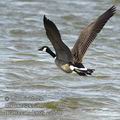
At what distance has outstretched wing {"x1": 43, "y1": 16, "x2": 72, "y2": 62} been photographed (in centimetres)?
870

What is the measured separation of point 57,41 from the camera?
353 inches

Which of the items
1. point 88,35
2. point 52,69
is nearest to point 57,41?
point 88,35

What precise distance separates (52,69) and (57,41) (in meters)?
2.71

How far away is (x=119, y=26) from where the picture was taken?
15.0 m

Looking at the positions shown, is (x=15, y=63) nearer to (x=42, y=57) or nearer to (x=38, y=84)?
(x=42, y=57)

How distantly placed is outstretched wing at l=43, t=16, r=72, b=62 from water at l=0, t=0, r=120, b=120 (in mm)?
640

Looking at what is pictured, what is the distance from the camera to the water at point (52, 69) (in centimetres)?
917

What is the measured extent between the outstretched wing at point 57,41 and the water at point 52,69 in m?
0.64

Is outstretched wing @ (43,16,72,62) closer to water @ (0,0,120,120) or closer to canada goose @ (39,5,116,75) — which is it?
canada goose @ (39,5,116,75)

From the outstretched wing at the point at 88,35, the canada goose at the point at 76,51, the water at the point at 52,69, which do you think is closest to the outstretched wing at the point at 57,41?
the canada goose at the point at 76,51

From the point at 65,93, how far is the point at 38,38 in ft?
12.9

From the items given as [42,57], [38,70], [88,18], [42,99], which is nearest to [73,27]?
[88,18]

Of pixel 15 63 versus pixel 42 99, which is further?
pixel 15 63

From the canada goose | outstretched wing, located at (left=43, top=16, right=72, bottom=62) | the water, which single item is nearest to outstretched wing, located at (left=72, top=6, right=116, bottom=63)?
the canada goose
